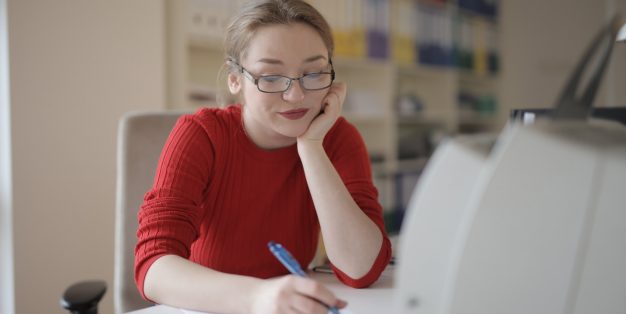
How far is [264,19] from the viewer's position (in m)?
0.98

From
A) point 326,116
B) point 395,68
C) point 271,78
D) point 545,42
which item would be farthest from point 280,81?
point 545,42

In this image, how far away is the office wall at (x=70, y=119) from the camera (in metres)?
1.62

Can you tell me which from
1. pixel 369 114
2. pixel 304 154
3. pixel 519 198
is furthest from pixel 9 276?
pixel 369 114

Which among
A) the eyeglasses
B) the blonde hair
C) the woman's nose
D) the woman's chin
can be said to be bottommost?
the woman's chin

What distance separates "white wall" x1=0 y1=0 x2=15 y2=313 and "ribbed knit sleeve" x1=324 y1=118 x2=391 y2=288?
3.62 ft

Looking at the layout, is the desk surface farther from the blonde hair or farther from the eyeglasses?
the blonde hair

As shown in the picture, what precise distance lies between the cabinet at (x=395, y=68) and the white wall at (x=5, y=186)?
1.92 feet

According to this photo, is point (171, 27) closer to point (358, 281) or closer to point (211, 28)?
point (211, 28)

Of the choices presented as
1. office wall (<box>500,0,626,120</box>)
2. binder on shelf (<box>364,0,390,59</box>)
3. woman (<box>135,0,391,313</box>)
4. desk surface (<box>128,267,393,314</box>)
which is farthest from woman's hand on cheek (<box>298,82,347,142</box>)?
office wall (<box>500,0,626,120</box>)

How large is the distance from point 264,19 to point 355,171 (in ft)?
1.23

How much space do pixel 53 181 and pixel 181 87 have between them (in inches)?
23.5

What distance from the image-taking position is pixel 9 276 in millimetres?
1622


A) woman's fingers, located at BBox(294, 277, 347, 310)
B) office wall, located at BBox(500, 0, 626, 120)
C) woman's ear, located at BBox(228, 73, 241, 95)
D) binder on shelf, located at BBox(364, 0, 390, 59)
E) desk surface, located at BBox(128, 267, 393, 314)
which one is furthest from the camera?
office wall, located at BBox(500, 0, 626, 120)

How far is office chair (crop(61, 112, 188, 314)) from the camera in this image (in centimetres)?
117
